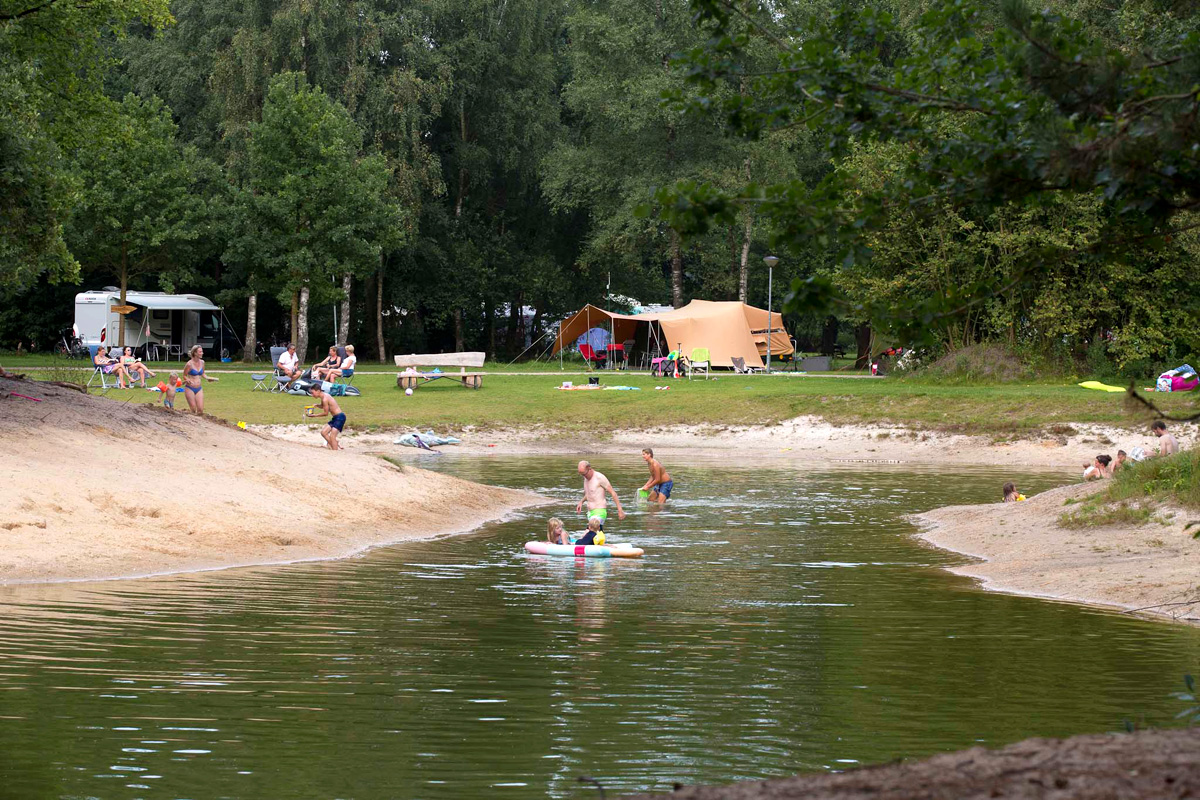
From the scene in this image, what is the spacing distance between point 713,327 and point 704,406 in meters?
16.8

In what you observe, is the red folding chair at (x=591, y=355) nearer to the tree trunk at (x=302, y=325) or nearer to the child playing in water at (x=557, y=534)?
the tree trunk at (x=302, y=325)

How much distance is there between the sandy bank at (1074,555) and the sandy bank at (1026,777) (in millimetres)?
7554

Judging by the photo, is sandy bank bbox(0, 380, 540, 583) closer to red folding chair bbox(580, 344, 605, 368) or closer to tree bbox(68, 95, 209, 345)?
red folding chair bbox(580, 344, 605, 368)

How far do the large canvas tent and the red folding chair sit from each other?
837 millimetres

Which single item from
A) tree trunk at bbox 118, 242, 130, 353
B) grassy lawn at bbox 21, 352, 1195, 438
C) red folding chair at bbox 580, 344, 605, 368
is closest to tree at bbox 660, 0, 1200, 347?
grassy lawn at bbox 21, 352, 1195, 438

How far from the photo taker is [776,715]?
8977 mm

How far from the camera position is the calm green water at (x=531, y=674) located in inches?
304

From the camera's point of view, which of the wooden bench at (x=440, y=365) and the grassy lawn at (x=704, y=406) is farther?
the wooden bench at (x=440, y=365)

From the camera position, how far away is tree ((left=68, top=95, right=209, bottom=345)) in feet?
175

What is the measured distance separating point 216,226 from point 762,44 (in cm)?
2260

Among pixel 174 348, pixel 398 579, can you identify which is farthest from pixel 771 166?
pixel 398 579

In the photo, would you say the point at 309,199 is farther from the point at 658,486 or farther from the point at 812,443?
the point at 658,486

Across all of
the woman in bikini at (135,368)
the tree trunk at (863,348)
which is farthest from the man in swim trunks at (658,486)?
the tree trunk at (863,348)

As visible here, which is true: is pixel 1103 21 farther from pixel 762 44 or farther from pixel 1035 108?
pixel 1035 108
